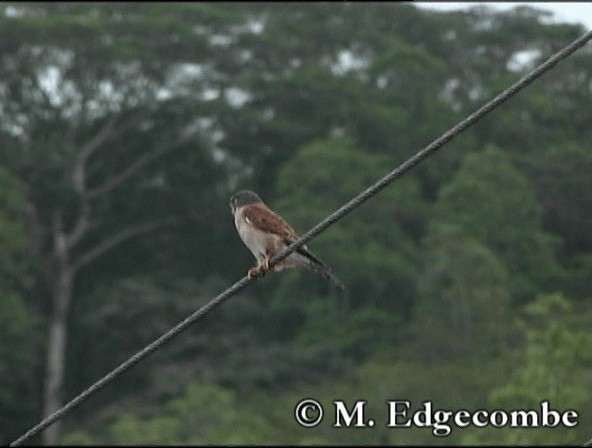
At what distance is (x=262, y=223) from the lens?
9.07 metres

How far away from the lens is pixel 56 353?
158ft

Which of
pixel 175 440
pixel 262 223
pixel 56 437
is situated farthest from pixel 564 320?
pixel 262 223

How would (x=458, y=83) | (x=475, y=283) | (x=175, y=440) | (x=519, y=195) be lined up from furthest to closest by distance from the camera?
(x=458, y=83)
(x=519, y=195)
(x=475, y=283)
(x=175, y=440)

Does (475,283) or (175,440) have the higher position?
(475,283)

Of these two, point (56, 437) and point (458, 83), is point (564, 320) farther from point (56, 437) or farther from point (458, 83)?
point (458, 83)

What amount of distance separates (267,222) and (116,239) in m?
44.1

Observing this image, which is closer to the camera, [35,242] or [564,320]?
[564,320]

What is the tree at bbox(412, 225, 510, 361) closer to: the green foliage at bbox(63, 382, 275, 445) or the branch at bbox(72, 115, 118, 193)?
the green foliage at bbox(63, 382, 275, 445)

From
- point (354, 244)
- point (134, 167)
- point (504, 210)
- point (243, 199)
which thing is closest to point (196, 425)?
point (354, 244)

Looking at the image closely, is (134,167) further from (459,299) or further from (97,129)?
(459,299)

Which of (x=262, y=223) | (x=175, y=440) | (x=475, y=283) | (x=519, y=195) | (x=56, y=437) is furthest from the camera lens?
(x=519, y=195)

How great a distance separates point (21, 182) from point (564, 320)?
583 inches

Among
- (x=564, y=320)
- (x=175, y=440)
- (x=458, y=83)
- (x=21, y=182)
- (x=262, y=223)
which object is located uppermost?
(x=458, y=83)

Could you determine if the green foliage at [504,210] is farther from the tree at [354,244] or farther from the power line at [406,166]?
the power line at [406,166]
